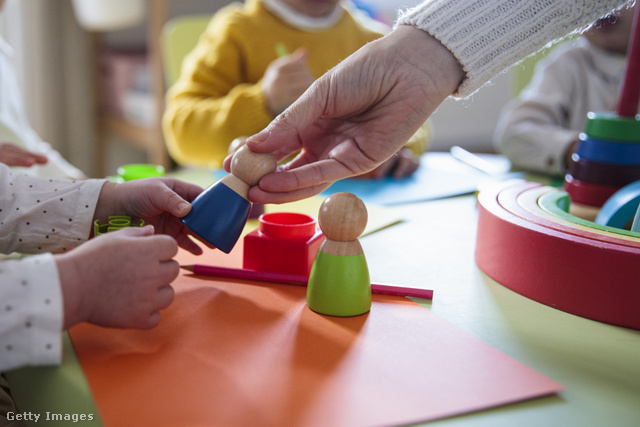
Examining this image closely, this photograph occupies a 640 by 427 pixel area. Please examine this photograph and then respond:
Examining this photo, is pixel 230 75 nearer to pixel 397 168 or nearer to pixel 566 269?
pixel 397 168

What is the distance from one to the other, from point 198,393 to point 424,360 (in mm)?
173

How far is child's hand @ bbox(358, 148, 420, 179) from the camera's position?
111 centimetres

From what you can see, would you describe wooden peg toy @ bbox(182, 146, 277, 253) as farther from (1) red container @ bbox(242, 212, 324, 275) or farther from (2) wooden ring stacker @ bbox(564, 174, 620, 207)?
(2) wooden ring stacker @ bbox(564, 174, 620, 207)

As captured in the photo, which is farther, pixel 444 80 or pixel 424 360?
pixel 444 80

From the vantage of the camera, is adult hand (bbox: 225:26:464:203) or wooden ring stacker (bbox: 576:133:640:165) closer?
adult hand (bbox: 225:26:464:203)

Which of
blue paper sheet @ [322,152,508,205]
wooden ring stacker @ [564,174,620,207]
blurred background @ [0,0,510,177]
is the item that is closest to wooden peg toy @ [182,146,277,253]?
blue paper sheet @ [322,152,508,205]

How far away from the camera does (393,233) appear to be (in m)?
0.76

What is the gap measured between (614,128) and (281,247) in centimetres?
53

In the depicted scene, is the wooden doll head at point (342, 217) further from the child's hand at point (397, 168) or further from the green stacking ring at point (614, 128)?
the child's hand at point (397, 168)

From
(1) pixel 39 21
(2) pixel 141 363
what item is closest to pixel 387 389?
(2) pixel 141 363

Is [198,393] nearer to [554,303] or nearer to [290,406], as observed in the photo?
A: [290,406]

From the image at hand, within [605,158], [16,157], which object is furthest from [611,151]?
[16,157]

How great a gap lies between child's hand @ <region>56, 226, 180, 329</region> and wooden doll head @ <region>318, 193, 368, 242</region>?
5.7 inches

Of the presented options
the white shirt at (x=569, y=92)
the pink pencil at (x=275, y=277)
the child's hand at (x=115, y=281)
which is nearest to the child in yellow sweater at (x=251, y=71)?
the white shirt at (x=569, y=92)
